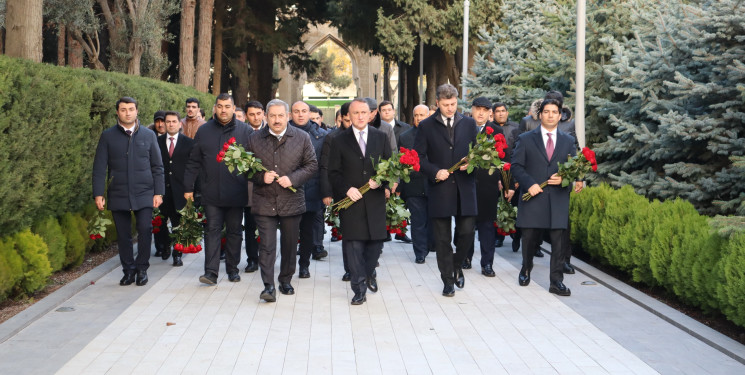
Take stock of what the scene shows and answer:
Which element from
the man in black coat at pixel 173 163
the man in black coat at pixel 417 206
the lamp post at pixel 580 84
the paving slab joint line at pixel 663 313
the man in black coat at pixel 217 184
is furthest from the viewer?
the lamp post at pixel 580 84

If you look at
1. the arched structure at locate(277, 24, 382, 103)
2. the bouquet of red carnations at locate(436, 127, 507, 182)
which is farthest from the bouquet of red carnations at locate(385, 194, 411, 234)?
the arched structure at locate(277, 24, 382, 103)

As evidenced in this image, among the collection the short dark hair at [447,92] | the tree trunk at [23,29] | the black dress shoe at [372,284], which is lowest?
the black dress shoe at [372,284]

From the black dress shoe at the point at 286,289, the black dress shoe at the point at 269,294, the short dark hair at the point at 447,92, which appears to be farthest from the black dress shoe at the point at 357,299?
the short dark hair at the point at 447,92

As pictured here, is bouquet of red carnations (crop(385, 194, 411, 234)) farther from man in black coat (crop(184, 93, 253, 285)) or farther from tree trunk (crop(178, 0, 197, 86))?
tree trunk (crop(178, 0, 197, 86))

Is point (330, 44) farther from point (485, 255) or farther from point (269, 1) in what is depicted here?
point (485, 255)

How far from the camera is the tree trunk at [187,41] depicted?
82.4 ft

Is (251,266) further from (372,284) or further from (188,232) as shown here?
(372,284)

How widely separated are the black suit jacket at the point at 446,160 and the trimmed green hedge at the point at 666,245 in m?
1.61

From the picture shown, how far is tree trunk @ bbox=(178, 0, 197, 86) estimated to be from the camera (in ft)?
82.4

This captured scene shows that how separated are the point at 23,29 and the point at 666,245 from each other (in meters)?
7.79

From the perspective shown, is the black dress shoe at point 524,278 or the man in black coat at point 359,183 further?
the black dress shoe at point 524,278

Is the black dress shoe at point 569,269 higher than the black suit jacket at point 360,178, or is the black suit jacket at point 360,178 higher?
the black suit jacket at point 360,178

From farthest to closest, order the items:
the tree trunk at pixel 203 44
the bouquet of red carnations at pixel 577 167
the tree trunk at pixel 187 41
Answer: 1. the tree trunk at pixel 203 44
2. the tree trunk at pixel 187 41
3. the bouquet of red carnations at pixel 577 167

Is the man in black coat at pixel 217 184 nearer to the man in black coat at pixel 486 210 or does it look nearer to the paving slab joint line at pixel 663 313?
the man in black coat at pixel 486 210
